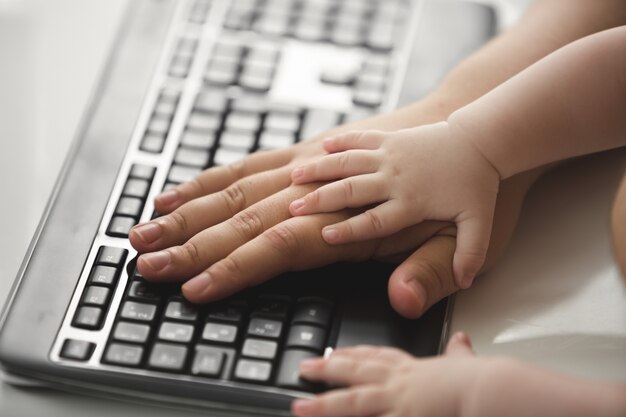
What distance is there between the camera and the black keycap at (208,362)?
0.41m

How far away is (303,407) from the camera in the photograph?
1.28 feet

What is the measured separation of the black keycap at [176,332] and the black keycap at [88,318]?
0.03m

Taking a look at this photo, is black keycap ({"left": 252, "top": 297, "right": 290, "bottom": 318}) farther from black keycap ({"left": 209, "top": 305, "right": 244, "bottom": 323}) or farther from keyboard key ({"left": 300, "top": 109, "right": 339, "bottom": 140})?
keyboard key ({"left": 300, "top": 109, "right": 339, "bottom": 140})

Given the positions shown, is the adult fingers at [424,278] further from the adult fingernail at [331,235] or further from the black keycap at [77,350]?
the black keycap at [77,350]

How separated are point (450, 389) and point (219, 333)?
12 cm

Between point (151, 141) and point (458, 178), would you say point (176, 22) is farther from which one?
point (458, 178)

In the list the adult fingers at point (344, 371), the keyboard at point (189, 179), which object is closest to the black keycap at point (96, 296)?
the keyboard at point (189, 179)

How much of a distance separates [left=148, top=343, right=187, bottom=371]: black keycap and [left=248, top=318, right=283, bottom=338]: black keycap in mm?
35

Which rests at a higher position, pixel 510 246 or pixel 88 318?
pixel 510 246

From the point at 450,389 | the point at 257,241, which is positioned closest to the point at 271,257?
the point at 257,241

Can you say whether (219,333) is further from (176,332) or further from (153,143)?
(153,143)

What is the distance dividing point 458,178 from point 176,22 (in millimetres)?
262

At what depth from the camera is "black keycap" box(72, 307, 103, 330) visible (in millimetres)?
433

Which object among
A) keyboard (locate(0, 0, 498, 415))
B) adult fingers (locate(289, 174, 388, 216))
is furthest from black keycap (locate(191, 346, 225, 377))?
adult fingers (locate(289, 174, 388, 216))
